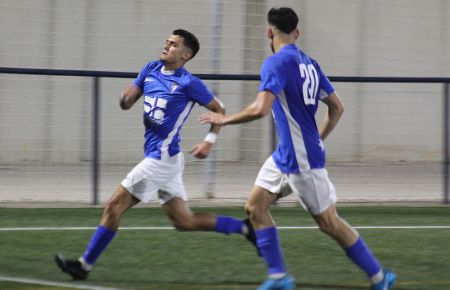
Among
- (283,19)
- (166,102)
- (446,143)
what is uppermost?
(283,19)

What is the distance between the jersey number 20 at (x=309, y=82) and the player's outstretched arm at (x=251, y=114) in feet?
1.09

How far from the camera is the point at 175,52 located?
8016 mm

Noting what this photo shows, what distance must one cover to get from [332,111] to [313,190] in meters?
0.68

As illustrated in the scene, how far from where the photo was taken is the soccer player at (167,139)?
774cm

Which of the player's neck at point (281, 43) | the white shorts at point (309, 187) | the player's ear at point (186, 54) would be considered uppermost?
the player's neck at point (281, 43)

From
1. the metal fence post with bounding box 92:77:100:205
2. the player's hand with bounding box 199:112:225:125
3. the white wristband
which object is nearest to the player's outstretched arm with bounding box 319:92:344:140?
the white wristband

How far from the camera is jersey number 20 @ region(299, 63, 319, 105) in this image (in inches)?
271

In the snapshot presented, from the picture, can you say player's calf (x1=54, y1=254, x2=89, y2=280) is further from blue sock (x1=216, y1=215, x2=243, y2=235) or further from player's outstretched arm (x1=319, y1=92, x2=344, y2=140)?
player's outstretched arm (x1=319, y1=92, x2=344, y2=140)

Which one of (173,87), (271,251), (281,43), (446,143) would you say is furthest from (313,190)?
(446,143)

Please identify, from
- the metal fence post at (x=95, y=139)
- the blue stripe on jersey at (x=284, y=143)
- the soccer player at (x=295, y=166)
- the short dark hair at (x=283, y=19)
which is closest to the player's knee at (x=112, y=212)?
the soccer player at (x=295, y=166)

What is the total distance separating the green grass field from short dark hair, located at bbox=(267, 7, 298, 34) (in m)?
1.83

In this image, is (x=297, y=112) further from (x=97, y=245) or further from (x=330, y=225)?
(x=97, y=245)

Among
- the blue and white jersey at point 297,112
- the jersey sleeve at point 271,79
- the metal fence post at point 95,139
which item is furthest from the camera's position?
the metal fence post at point 95,139

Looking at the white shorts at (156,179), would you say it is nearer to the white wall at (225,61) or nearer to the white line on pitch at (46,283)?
the white line on pitch at (46,283)
